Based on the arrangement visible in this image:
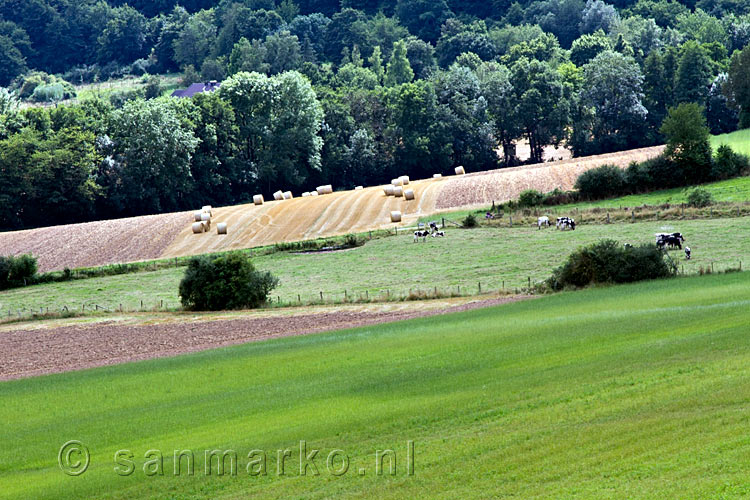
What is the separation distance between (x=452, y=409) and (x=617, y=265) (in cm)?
2404

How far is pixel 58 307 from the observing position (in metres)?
61.6

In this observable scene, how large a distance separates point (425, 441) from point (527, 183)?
2852 inches

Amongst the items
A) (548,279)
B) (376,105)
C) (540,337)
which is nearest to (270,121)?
(376,105)

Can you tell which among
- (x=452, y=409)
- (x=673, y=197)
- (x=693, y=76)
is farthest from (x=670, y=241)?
(x=693, y=76)

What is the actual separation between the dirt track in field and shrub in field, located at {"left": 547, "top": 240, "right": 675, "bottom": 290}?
11.0ft

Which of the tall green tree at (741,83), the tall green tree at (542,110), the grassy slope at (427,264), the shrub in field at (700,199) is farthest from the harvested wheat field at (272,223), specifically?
the tall green tree at (542,110)

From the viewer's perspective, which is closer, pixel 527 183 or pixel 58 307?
pixel 58 307

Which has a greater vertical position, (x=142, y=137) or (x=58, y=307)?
(x=142, y=137)

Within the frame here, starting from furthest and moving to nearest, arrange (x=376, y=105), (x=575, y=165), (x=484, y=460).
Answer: (x=376, y=105) → (x=575, y=165) → (x=484, y=460)

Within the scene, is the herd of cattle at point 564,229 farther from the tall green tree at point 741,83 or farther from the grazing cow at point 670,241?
the tall green tree at point 741,83

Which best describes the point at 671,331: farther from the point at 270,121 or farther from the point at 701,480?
the point at 270,121

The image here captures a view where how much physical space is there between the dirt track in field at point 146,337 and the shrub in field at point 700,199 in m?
29.0

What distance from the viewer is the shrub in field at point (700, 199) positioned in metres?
72.9

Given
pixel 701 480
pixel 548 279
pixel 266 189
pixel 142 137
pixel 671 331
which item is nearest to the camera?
pixel 701 480
